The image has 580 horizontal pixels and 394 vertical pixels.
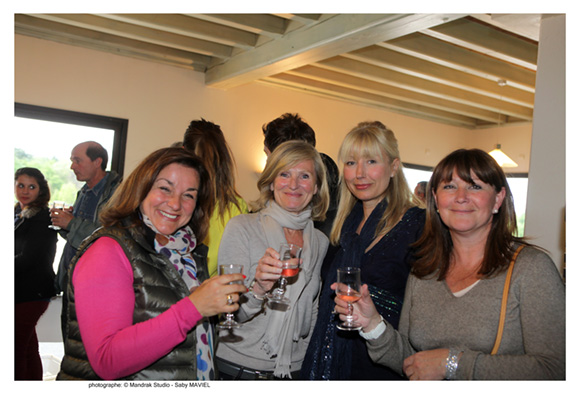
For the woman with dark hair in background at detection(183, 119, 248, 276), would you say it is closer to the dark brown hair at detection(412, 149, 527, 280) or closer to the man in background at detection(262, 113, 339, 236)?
the man in background at detection(262, 113, 339, 236)

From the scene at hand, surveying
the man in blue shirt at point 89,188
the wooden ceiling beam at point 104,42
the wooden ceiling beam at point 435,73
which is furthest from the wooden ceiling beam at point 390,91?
the man in blue shirt at point 89,188

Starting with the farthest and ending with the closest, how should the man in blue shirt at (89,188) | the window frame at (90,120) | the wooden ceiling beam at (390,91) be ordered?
the wooden ceiling beam at (390,91) < the window frame at (90,120) < the man in blue shirt at (89,188)

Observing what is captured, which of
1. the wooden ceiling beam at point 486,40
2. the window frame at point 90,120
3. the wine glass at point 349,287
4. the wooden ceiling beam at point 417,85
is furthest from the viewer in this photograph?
the wooden ceiling beam at point 417,85

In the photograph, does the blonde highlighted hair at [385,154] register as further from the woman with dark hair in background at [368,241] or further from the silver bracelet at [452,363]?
the silver bracelet at [452,363]

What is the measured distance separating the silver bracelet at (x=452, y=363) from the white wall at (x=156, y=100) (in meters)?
4.95

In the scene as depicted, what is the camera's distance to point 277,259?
192 centimetres

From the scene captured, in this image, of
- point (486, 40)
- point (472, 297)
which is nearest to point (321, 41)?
point (486, 40)

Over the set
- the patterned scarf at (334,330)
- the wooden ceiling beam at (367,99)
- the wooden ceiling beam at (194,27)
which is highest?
the wooden ceiling beam at (367,99)

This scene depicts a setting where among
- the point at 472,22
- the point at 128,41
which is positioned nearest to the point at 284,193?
the point at 472,22

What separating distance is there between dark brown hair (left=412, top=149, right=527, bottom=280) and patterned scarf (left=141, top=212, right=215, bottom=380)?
0.84m

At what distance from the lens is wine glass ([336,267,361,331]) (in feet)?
5.92

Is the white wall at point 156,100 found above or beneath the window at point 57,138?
above

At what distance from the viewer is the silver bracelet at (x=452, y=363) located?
169cm

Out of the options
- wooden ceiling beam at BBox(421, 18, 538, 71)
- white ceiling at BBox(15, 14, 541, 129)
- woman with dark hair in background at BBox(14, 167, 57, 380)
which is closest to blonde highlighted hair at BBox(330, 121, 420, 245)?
white ceiling at BBox(15, 14, 541, 129)
